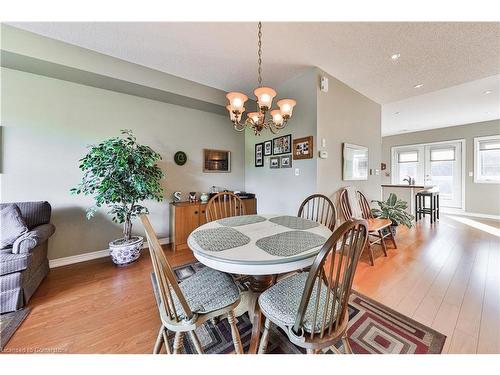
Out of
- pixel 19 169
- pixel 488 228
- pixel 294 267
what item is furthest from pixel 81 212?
pixel 488 228

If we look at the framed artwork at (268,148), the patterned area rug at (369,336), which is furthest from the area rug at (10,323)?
the framed artwork at (268,148)

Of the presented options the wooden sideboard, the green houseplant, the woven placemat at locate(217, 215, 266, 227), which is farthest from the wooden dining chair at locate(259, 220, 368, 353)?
the green houseplant

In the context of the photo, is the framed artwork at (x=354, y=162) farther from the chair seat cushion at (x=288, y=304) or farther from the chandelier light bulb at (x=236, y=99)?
the chair seat cushion at (x=288, y=304)

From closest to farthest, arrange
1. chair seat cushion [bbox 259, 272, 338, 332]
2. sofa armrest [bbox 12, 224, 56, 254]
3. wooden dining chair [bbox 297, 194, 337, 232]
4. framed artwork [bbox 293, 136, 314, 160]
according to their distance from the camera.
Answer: chair seat cushion [bbox 259, 272, 338, 332] < sofa armrest [bbox 12, 224, 56, 254] < wooden dining chair [bbox 297, 194, 337, 232] < framed artwork [bbox 293, 136, 314, 160]

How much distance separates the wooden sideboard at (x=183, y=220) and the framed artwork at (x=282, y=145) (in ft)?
5.03

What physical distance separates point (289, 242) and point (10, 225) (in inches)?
105

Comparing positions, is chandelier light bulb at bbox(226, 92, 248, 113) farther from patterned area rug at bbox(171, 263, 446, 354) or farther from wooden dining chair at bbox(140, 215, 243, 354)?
patterned area rug at bbox(171, 263, 446, 354)

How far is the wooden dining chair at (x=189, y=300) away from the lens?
86 centimetres

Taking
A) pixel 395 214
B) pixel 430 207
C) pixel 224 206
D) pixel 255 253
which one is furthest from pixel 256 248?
pixel 430 207

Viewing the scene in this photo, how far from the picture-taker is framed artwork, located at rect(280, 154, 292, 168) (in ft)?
9.42

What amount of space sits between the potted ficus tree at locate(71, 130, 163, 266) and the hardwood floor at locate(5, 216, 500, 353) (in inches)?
11.4

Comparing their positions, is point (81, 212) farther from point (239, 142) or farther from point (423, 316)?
point (423, 316)

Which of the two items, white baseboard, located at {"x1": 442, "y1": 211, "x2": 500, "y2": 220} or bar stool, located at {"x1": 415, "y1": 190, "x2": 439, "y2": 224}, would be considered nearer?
bar stool, located at {"x1": 415, "y1": 190, "x2": 439, "y2": 224}
